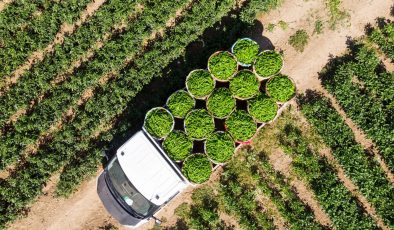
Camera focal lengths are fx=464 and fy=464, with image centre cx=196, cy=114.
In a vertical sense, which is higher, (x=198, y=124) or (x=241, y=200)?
(x=198, y=124)

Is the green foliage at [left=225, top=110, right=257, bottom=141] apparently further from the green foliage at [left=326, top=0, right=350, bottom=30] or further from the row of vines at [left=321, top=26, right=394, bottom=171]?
the green foliage at [left=326, top=0, right=350, bottom=30]

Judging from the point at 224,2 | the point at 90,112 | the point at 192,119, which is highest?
the point at 224,2

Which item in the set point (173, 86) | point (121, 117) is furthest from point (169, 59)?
point (121, 117)

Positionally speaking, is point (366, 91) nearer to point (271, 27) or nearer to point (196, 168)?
point (271, 27)

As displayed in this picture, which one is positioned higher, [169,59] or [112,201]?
[169,59]

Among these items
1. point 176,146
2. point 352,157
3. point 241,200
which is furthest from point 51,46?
point 352,157

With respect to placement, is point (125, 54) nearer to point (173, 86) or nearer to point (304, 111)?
point (173, 86)

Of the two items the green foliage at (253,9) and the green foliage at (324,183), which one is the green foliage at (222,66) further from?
the green foliage at (324,183)
